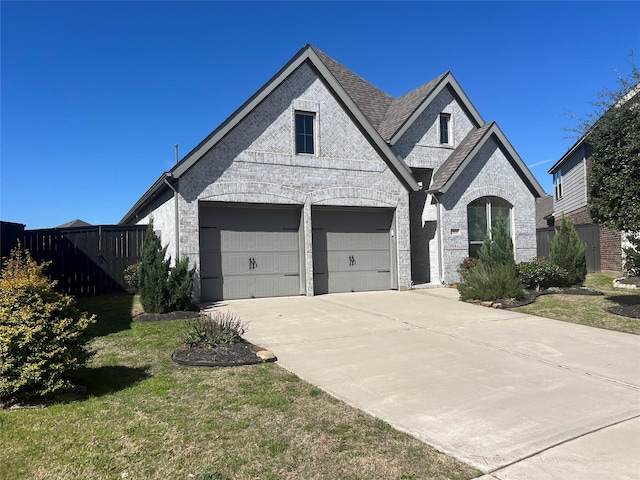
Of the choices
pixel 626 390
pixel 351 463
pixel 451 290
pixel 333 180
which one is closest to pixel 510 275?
pixel 451 290

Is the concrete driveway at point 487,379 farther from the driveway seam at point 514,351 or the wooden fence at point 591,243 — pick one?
the wooden fence at point 591,243

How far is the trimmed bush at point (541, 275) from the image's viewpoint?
13.7 m

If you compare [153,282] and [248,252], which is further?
[248,252]

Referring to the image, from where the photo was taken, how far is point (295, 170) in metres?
13.7

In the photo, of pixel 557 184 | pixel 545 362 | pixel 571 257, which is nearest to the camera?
pixel 545 362

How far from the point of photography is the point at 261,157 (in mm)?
13297

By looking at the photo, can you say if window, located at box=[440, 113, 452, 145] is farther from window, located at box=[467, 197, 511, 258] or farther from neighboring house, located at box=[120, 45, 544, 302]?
window, located at box=[467, 197, 511, 258]

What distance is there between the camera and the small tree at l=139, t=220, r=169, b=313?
10.2m

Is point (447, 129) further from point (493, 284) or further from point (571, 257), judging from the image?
point (493, 284)

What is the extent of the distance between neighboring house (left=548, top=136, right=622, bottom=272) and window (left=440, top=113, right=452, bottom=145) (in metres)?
5.10

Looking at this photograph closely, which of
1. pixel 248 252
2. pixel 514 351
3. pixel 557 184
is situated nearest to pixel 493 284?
pixel 514 351

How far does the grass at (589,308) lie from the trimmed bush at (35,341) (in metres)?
A: 9.36

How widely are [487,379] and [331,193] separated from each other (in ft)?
30.4

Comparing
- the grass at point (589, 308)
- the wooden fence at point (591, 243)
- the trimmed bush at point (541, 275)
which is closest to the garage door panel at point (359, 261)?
the trimmed bush at point (541, 275)
